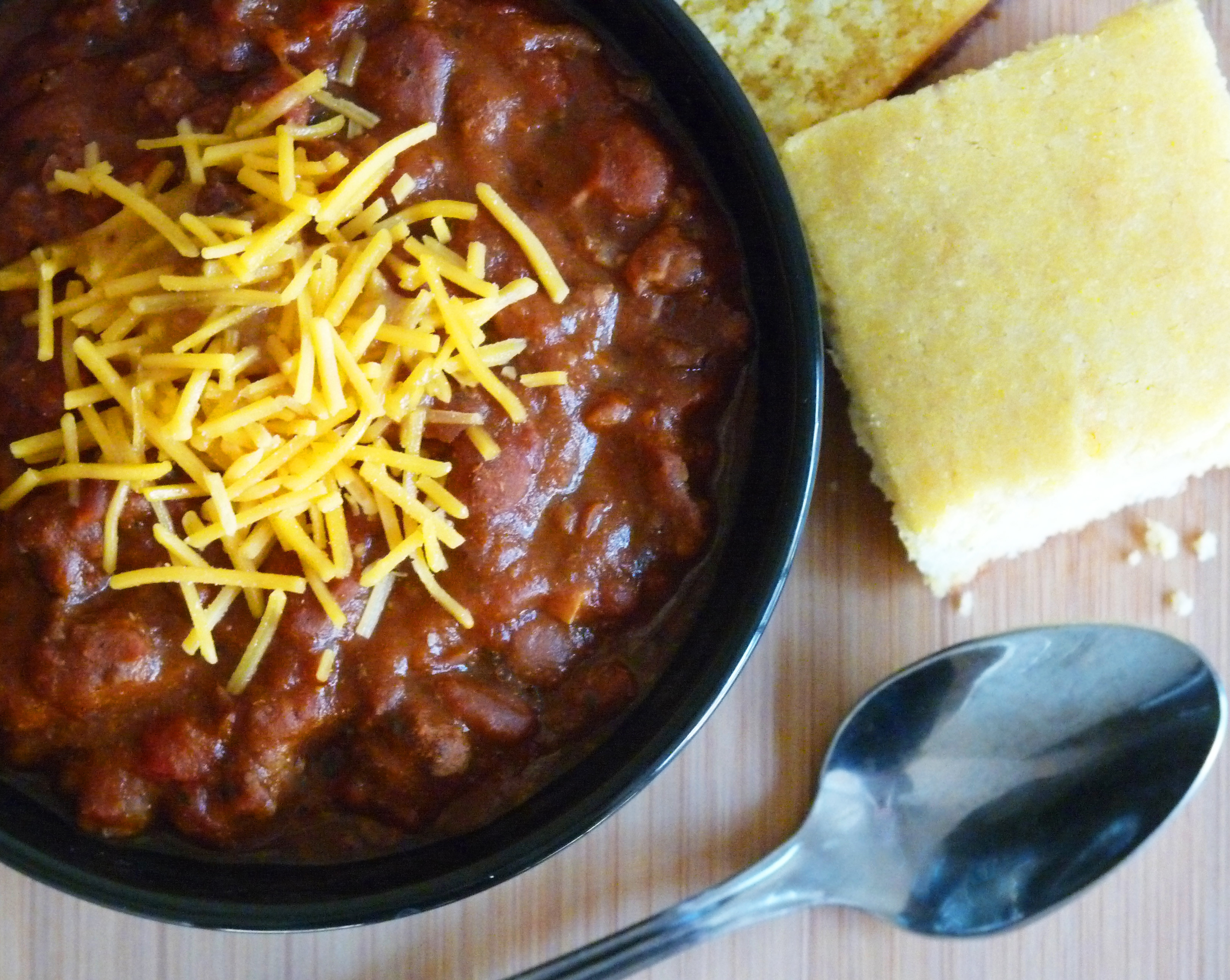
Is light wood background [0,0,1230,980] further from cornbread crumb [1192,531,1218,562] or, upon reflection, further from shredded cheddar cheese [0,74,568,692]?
shredded cheddar cheese [0,74,568,692]

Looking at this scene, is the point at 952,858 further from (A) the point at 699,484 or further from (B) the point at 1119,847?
(A) the point at 699,484

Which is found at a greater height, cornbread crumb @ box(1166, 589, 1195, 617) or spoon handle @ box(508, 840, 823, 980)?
cornbread crumb @ box(1166, 589, 1195, 617)

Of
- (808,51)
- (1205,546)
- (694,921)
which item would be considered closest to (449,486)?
(694,921)

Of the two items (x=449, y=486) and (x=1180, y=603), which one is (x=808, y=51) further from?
(x=1180, y=603)

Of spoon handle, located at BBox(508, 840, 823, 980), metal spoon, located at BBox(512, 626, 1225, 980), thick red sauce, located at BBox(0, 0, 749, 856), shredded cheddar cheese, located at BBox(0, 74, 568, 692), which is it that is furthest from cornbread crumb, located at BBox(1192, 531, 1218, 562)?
shredded cheddar cheese, located at BBox(0, 74, 568, 692)

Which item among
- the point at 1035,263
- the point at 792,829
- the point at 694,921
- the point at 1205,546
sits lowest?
the point at 694,921

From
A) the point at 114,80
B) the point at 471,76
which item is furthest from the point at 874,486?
the point at 114,80

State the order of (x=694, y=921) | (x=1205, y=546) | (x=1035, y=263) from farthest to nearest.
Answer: (x=1205, y=546), (x=694, y=921), (x=1035, y=263)
